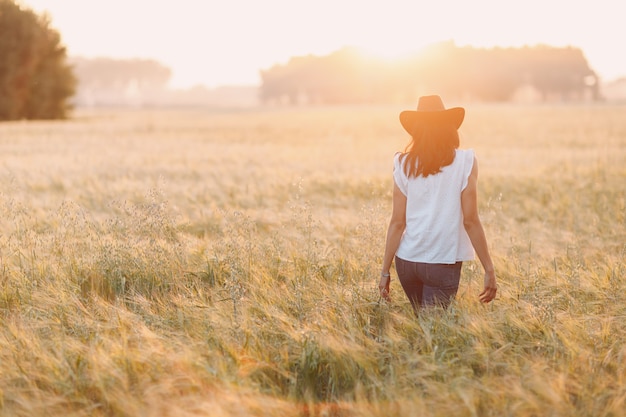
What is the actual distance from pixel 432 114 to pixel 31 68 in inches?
1652

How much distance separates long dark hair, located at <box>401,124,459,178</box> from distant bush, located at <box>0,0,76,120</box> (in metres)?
40.5

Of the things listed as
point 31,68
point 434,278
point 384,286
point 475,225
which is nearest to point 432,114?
point 475,225

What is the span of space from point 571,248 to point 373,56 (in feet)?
283

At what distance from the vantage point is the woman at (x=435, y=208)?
362 centimetres

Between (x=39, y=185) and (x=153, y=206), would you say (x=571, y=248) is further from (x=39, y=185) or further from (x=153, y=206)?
(x=39, y=185)

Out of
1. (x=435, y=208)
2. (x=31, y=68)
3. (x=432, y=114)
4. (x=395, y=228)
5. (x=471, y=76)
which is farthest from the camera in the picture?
(x=471, y=76)

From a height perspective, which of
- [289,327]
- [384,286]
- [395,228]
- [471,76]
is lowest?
[289,327]

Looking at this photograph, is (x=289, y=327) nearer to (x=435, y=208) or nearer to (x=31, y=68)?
(x=435, y=208)

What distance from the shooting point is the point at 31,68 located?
1588 inches

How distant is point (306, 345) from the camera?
337 centimetres

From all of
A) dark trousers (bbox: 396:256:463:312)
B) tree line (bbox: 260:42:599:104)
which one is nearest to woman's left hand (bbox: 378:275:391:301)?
dark trousers (bbox: 396:256:463:312)

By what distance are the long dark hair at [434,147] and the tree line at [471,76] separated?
77477 millimetres

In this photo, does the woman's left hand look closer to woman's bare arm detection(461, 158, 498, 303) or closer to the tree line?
woman's bare arm detection(461, 158, 498, 303)

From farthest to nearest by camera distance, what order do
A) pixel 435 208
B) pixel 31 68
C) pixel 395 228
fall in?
pixel 31 68, pixel 395 228, pixel 435 208
